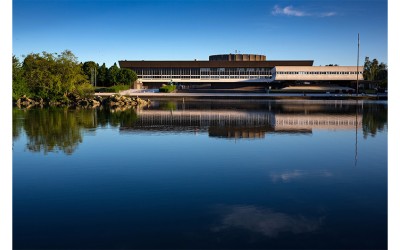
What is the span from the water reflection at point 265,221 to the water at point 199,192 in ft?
0.06

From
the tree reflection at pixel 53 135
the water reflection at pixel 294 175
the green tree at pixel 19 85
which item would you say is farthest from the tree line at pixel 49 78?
the water reflection at pixel 294 175

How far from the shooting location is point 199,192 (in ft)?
32.5

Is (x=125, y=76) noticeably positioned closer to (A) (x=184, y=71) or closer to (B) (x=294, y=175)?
(A) (x=184, y=71)

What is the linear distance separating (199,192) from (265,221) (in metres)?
2.33

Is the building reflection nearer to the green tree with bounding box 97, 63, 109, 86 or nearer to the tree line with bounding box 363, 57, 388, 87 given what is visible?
the green tree with bounding box 97, 63, 109, 86

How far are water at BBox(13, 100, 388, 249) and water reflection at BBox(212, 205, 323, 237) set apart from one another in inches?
0.8

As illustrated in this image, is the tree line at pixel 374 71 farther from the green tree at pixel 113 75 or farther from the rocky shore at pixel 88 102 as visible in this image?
the rocky shore at pixel 88 102

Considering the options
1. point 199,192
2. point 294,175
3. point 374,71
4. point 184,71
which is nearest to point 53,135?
point 199,192

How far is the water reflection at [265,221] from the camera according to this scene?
758cm

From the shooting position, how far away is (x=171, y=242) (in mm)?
6996
